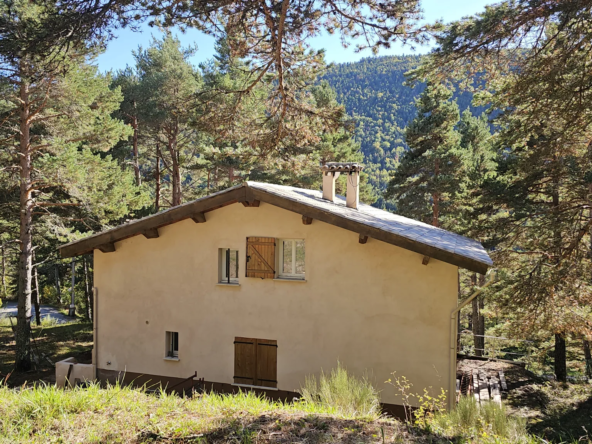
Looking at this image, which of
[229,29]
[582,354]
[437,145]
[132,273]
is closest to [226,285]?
[132,273]

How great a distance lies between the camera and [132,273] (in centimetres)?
1086

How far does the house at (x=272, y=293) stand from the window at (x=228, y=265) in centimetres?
2

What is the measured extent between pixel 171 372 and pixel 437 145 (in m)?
16.7

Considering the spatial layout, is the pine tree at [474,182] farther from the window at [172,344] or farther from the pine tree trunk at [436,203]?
the window at [172,344]

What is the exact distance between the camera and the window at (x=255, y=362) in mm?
9875

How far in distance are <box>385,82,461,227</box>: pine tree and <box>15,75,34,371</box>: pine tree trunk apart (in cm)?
1611

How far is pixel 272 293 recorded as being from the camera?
9977 mm

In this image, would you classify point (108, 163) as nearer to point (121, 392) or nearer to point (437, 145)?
point (121, 392)

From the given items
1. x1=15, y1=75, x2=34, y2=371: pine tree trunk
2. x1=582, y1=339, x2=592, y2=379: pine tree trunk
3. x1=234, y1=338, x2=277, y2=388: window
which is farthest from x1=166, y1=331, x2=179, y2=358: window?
x1=582, y1=339, x2=592, y2=379: pine tree trunk

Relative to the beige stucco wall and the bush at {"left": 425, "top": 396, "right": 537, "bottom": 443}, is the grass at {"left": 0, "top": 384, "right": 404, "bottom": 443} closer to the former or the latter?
the bush at {"left": 425, "top": 396, "right": 537, "bottom": 443}

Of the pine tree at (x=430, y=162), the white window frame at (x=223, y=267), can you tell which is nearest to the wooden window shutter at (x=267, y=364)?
the white window frame at (x=223, y=267)

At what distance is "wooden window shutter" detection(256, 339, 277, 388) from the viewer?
986cm

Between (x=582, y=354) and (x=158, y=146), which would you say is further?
(x=158, y=146)

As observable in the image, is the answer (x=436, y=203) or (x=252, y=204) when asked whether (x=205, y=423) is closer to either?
(x=252, y=204)
